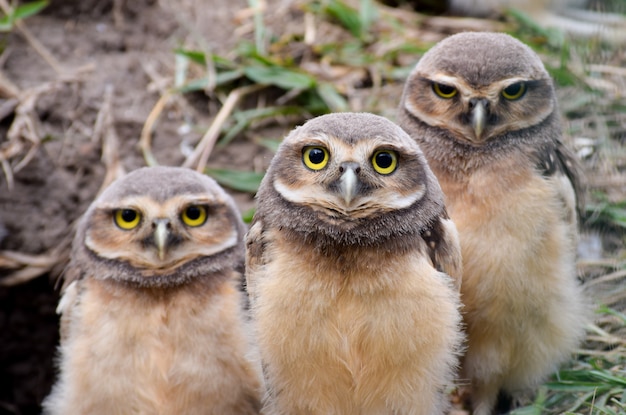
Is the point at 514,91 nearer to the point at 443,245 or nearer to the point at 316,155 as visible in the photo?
the point at 443,245

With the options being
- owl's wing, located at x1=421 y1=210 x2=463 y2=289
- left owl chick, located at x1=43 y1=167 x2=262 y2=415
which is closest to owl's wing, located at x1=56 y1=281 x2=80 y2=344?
left owl chick, located at x1=43 y1=167 x2=262 y2=415

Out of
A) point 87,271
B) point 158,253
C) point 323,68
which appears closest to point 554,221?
point 158,253

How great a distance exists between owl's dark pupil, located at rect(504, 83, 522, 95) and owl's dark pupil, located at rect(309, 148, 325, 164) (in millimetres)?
1213

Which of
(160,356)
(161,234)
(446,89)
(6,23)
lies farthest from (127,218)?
(6,23)

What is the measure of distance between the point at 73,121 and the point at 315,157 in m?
3.45

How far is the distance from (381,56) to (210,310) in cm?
336

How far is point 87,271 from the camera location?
4434 millimetres

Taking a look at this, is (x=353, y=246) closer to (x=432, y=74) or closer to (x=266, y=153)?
(x=432, y=74)

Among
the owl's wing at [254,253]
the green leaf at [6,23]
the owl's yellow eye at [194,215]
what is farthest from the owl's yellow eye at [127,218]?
the green leaf at [6,23]

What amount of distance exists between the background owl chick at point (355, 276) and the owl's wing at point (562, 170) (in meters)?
0.89

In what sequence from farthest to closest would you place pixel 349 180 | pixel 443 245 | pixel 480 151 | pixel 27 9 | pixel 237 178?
pixel 27 9
pixel 237 178
pixel 480 151
pixel 443 245
pixel 349 180

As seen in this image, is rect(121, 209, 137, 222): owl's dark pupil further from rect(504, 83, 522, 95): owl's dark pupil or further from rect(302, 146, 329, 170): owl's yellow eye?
rect(504, 83, 522, 95): owl's dark pupil

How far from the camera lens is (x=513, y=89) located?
4223mm

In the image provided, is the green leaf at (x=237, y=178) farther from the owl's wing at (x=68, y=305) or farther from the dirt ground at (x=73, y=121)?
the owl's wing at (x=68, y=305)
